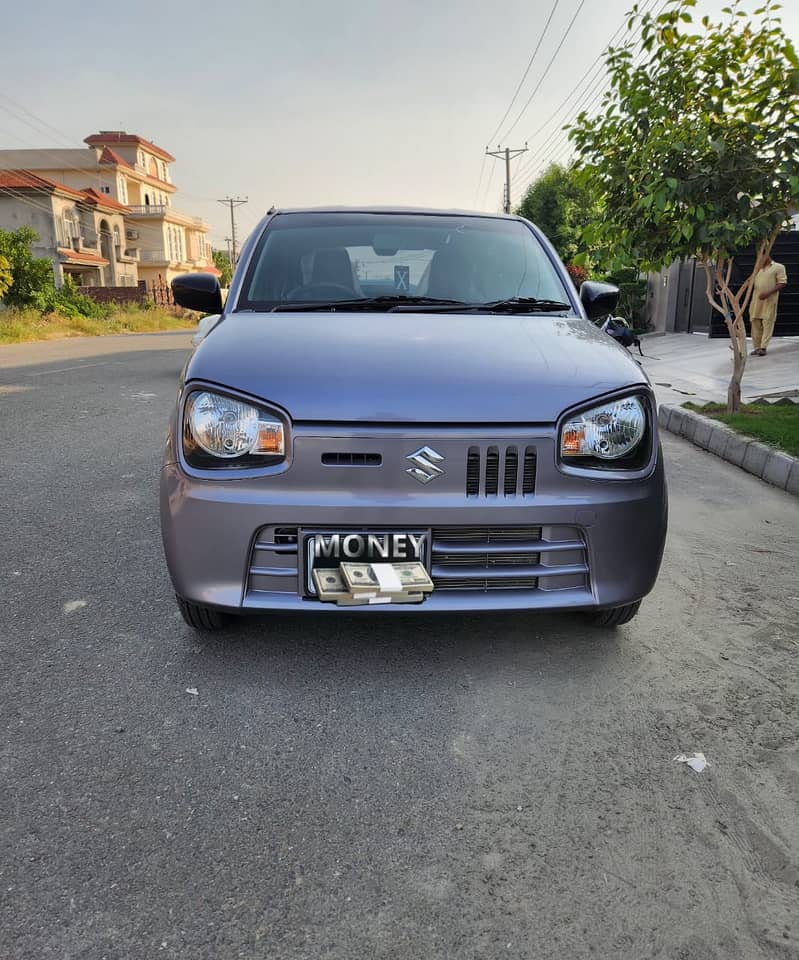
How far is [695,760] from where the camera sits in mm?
2160

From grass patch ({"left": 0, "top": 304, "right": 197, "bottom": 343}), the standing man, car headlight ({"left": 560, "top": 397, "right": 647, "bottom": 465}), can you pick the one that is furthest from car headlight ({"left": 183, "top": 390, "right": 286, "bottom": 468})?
grass patch ({"left": 0, "top": 304, "right": 197, "bottom": 343})

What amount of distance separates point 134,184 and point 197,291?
71502 millimetres

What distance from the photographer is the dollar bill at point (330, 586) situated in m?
2.34

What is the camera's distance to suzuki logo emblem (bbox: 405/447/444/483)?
2.35m

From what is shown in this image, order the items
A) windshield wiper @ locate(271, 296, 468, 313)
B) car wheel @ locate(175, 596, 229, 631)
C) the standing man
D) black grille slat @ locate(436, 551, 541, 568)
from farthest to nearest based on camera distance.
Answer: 1. the standing man
2. windshield wiper @ locate(271, 296, 468, 313)
3. car wheel @ locate(175, 596, 229, 631)
4. black grille slat @ locate(436, 551, 541, 568)

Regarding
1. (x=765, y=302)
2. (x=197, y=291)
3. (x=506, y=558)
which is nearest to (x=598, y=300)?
(x=506, y=558)

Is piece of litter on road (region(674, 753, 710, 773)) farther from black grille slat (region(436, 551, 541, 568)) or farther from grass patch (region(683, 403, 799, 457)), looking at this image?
grass patch (region(683, 403, 799, 457))

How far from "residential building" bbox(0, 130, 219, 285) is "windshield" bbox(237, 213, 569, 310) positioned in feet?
206

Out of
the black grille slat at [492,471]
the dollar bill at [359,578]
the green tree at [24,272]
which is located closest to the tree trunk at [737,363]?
the black grille slat at [492,471]

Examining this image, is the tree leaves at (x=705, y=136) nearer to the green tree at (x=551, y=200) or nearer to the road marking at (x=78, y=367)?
the road marking at (x=78, y=367)

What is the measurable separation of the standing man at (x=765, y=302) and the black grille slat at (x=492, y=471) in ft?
37.8

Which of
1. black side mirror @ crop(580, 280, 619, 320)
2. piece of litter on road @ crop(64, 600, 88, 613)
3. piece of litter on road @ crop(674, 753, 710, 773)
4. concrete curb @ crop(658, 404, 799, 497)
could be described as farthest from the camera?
concrete curb @ crop(658, 404, 799, 497)

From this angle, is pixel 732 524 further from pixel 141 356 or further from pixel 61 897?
pixel 141 356

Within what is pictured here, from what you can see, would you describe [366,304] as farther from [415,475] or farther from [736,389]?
[736,389]
